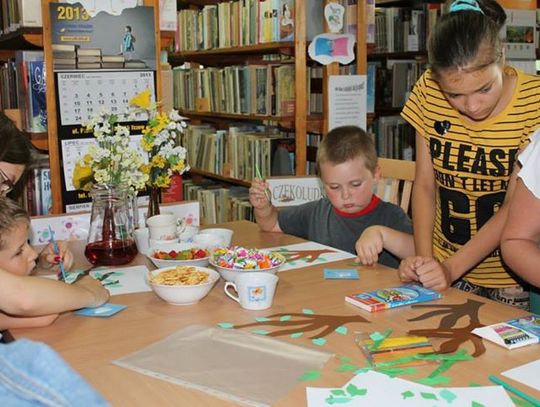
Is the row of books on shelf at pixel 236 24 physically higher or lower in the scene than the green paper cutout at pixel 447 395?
higher

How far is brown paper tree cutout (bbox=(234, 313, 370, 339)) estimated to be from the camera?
1.30 m

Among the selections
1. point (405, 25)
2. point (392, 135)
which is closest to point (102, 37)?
point (392, 135)

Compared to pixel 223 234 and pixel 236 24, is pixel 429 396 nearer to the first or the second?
pixel 223 234

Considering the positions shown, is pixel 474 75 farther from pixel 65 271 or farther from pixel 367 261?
pixel 65 271

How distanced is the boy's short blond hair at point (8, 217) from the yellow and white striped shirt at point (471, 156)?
1.13 metres

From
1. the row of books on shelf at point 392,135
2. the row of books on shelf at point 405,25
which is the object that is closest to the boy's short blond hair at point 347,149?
the row of books on shelf at point 392,135

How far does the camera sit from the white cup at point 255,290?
1412 millimetres

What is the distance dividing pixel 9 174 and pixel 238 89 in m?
2.78

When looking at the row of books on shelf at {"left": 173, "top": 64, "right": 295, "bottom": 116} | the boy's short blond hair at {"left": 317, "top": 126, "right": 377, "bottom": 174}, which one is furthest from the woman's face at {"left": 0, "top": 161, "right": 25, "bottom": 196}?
the row of books on shelf at {"left": 173, "top": 64, "right": 295, "bottom": 116}

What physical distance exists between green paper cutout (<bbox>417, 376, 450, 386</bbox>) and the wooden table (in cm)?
1

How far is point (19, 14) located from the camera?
272 centimetres

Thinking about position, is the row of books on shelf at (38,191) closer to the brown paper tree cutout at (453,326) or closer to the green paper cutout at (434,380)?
the brown paper tree cutout at (453,326)

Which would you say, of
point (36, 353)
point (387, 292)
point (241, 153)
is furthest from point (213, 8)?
point (36, 353)

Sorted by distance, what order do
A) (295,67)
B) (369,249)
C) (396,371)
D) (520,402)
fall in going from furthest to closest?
(295,67) < (369,249) < (396,371) < (520,402)
